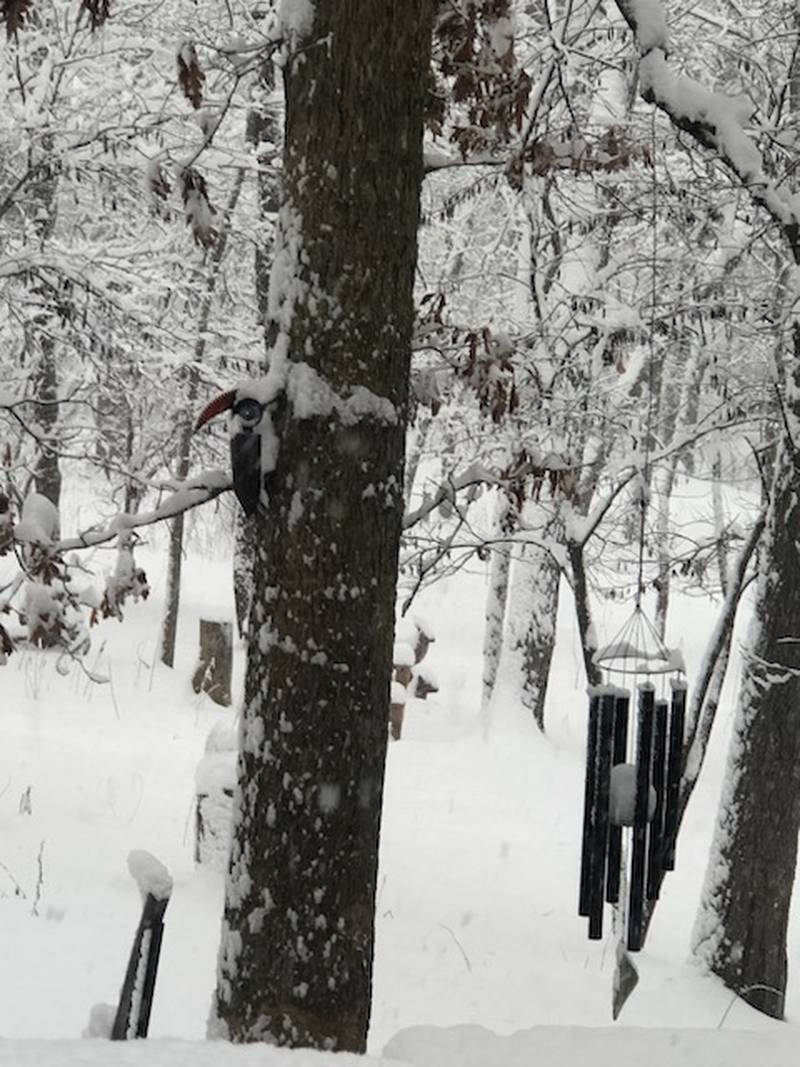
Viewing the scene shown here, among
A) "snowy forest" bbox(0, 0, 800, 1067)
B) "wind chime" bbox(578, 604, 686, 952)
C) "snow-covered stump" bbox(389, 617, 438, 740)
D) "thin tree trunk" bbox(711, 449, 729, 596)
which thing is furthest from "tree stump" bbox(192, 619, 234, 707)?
"wind chime" bbox(578, 604, 686, 952)

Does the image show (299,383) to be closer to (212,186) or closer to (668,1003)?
(668,1003)

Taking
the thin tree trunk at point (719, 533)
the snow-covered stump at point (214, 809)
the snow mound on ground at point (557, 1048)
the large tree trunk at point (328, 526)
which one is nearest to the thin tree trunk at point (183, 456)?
the thin tree trunk at point (719, 533)

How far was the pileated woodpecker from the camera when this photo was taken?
3756 mm

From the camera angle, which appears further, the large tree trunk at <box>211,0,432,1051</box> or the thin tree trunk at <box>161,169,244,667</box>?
the thin tree trunk at <box>161,169,244,667</box>

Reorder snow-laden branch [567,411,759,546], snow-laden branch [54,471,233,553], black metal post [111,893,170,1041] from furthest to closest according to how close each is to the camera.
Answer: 1. snow-laden branch [567,411,759,546]
2. snow-laden branch [54,471,233,553]
3. black metal post [111,893,170,1041]

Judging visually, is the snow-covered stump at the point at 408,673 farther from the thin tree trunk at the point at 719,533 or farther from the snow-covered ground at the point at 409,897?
the thin tree trunk at the point at 719,533

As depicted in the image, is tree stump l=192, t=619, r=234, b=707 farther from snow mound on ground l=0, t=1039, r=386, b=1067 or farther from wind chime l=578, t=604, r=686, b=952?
snow mound on ground l=0, t=1039, r=386, b=1067

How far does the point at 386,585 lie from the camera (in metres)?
3.88

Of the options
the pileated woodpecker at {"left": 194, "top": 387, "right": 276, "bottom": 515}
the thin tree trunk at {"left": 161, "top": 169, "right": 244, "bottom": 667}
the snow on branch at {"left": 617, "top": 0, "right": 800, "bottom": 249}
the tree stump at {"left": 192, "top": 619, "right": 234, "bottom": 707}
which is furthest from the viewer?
the tree stump at {"left": 192, "top": 619, "right": 234, "bottom": 707}

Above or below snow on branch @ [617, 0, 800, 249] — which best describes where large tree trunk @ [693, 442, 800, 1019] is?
below

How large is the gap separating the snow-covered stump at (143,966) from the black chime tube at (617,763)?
1.79m

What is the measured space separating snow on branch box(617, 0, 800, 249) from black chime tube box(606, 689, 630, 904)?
2507mm

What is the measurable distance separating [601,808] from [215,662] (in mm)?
11495

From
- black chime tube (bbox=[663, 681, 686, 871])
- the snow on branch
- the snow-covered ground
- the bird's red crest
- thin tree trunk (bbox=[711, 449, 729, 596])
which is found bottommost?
the snow-covered ground
